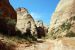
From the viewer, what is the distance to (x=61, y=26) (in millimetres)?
28875

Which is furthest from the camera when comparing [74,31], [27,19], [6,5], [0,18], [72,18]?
[27,19]

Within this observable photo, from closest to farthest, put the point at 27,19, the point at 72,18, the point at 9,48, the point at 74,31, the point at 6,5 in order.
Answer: the point at 9,48, the point at 6,5, the point at 74,31, the point at 72,18, the point at 27,19

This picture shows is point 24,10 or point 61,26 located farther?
point 24,10

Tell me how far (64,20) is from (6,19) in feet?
32.3

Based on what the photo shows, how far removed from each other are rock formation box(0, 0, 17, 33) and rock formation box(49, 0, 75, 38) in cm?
728

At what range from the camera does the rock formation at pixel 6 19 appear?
2191 cm

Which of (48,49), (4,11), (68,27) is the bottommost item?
(48,49)

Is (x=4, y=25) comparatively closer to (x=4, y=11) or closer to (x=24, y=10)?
(x=4, y=11)

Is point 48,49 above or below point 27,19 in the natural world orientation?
below

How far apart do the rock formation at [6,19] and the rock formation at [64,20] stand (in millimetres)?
7278

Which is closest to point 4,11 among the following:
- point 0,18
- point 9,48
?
point 0,18

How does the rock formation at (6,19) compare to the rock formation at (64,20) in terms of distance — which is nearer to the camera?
the rock formation at (6,19)

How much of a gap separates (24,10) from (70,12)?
40.1 feet

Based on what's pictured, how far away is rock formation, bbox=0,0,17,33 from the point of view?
21.9m
